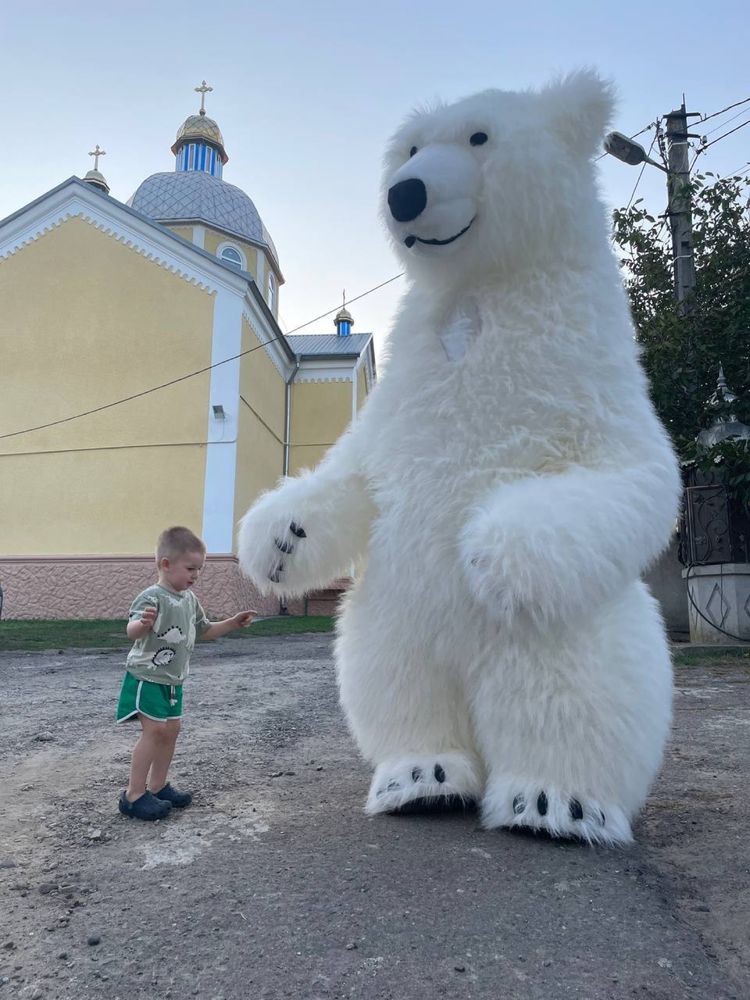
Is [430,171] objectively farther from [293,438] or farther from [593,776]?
[293,438]

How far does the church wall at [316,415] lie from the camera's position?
53.4 ft

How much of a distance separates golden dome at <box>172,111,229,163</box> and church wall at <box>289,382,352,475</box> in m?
7.95

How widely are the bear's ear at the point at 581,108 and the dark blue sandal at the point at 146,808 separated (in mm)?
1996

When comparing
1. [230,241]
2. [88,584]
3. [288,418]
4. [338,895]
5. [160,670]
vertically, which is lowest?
[338,895]

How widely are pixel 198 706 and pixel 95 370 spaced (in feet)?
35.1

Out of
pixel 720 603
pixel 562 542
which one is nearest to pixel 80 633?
pixel 720 603

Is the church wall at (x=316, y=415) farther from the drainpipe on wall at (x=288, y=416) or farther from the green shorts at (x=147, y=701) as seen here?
the green shorts at (x=147, y=701)

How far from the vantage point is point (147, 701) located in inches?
76.6

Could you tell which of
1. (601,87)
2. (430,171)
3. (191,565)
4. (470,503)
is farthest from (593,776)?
(601,87)

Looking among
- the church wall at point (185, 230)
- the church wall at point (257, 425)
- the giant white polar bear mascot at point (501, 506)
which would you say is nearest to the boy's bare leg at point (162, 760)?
the giant white polar bear mascot at point (501, 506)

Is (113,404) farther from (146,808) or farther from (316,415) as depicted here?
(146,808)

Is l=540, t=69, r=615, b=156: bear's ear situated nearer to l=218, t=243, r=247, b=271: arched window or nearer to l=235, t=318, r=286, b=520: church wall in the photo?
l=235, t=318, r=286, b=520: church wall

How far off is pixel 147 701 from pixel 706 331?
720 cm

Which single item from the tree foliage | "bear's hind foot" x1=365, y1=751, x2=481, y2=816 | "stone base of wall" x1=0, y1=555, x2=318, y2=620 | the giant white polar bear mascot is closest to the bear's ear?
the giant white polar bear mascot
